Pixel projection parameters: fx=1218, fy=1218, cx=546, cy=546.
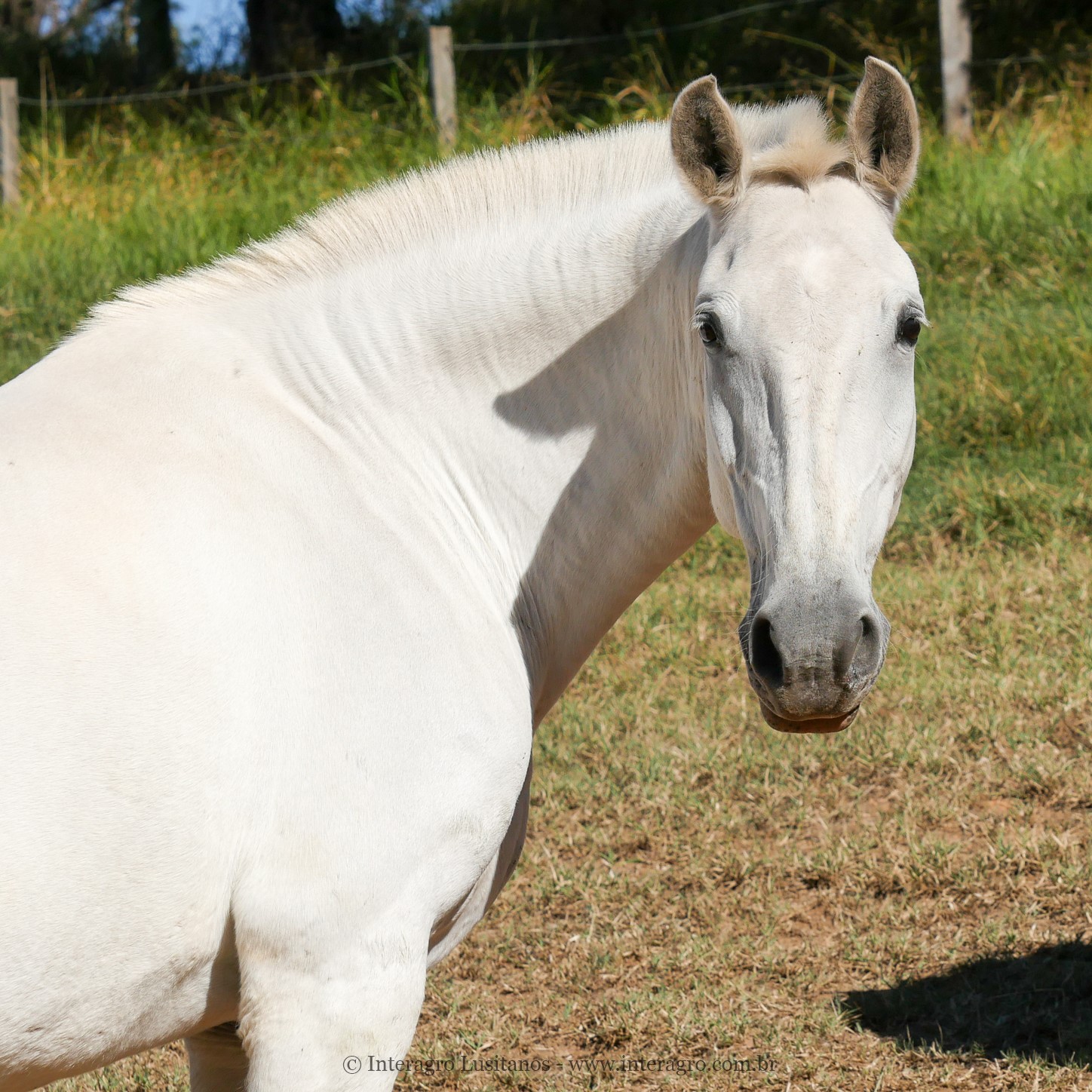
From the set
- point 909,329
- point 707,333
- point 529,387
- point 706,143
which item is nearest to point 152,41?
point 529,387

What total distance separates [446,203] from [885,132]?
2.49 feet

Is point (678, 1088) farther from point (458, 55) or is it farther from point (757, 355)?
point (458, 55)

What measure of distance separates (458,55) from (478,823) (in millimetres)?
10939

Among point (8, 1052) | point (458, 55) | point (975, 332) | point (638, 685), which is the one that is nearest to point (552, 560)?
point (8, 1052)

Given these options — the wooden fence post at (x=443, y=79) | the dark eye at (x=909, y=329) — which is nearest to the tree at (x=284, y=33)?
the wooden fence post at (x=443, y=79)

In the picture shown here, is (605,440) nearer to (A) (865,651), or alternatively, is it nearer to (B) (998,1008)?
(A) (865,651)

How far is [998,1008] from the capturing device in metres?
2.91

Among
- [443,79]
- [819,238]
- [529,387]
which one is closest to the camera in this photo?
[819,238]

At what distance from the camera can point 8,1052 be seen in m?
1.55

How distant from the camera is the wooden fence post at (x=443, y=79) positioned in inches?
326

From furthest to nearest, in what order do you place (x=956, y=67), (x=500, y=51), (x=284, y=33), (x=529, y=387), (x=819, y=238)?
1. (x=500, y=51)
2. (x=284, y=33)
3. (x=956, y=67)
4. (x=529, y=387)
5. (x=819, y=238)

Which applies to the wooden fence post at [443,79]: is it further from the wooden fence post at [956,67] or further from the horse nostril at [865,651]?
the horse nostril at [865,651]

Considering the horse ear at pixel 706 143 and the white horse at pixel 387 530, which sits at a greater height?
the horse ear at pixel 706 143

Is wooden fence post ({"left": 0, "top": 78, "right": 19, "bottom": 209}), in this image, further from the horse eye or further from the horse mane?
the horse eye
